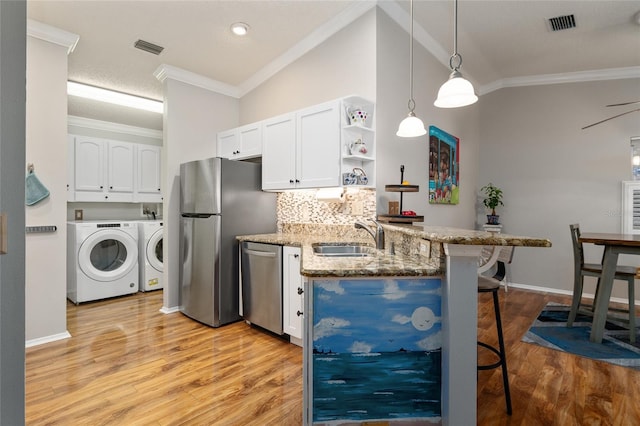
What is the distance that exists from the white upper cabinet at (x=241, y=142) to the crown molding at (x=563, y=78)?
3.67m

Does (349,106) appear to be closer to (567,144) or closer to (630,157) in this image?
(567,144)

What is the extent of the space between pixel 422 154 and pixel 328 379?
2659 millimetres

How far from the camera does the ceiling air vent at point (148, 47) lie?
328 centimetres

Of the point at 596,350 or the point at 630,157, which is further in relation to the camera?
the point at 630,157

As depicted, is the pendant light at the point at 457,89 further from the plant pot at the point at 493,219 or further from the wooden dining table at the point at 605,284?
the plant pot at the point at 493,219

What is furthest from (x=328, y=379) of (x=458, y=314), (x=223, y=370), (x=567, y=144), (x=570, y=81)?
(x=570, y=81)

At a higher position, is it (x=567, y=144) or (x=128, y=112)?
(x=128, y=112)

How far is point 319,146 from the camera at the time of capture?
291cm

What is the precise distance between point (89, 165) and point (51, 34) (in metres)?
2.23

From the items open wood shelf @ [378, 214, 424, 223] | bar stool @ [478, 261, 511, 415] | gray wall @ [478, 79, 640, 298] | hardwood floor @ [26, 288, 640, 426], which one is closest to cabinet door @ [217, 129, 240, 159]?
hardwood floor @ [26, 288, 640, 426]

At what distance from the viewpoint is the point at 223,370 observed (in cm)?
238

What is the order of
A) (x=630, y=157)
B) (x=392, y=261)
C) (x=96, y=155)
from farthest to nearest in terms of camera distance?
(x=96, y=155) < (x=630, y=157) < (x=392, y=261)

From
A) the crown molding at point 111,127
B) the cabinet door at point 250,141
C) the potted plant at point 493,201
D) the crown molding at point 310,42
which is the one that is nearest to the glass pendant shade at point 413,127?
the crown molding at point 310,42

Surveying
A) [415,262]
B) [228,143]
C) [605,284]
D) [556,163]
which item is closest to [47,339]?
[228,143]
